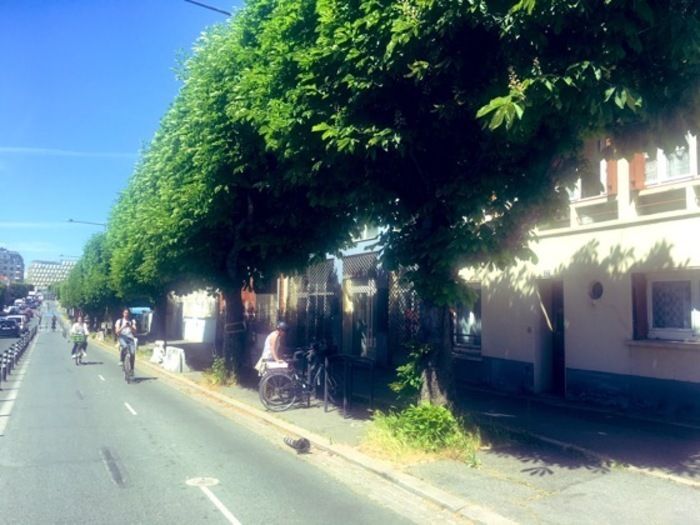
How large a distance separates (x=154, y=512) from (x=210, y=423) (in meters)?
5.14

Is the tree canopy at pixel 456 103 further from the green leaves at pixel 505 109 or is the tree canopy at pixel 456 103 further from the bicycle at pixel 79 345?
the bicycle at pixel 79 345

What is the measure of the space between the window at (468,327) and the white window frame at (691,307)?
14.9 feet

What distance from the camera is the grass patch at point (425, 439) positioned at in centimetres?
812

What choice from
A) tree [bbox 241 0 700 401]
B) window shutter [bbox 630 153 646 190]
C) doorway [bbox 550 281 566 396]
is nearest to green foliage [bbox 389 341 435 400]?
tree [bbox 241 0 700 401]

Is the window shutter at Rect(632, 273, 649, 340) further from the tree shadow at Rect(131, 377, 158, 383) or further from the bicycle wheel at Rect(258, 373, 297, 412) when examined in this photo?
the tree shadow at Rect(131, 377, 158, 383)

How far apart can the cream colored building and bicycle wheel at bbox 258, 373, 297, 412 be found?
5.19 meters

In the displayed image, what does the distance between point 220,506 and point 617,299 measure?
8.66 m

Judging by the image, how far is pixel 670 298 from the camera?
11242mm

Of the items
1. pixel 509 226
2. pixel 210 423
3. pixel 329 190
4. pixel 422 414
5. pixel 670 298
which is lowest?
pixel 210 423

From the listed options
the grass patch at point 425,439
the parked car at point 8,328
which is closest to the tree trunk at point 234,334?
the grass patch at point 425,439

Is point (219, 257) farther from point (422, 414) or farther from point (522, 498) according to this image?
point (522, 498)

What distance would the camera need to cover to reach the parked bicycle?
40.3 ft

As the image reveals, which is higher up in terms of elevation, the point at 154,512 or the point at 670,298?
the point at 670,298

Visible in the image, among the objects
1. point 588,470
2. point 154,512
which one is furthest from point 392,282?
point 154,512
